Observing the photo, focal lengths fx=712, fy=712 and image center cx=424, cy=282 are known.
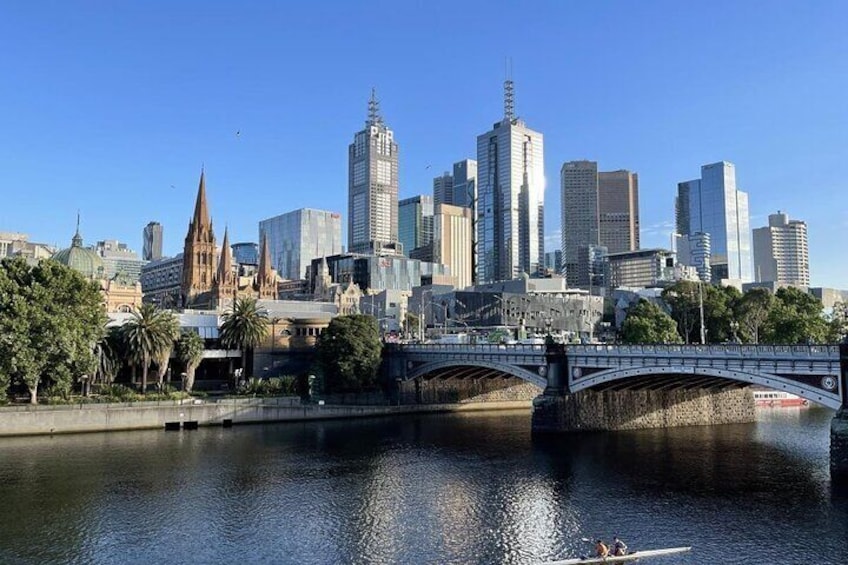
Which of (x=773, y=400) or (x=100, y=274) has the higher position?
(x=100, y=274)

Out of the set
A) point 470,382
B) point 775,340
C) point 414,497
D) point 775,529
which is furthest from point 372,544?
point 775,340

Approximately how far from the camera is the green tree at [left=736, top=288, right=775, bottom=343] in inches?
5335

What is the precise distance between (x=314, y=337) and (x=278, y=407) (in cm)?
2471

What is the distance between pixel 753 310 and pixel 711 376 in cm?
7229

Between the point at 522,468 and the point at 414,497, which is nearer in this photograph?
the point at 414,497

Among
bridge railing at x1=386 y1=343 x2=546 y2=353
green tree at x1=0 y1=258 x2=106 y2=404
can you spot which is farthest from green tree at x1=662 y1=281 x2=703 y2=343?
Answer: green tree at x1=0 y1=258 x2=106 y2=404

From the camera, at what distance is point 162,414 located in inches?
3457

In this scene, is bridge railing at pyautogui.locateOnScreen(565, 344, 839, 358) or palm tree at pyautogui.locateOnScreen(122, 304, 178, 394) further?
palm tree at pyautogui.locateOnScreen(122, 304, 178, 394)

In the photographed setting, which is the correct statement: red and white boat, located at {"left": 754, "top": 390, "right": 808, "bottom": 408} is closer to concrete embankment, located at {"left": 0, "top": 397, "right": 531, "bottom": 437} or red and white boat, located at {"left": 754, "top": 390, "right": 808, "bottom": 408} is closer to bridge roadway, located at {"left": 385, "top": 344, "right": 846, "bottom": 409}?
bridge roadway, located at {"left": 385, "top": 344, "right": 846, "bottom": 409}

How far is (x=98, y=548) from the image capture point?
4181 centimetres

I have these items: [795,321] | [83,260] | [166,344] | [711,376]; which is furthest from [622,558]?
[83,260]

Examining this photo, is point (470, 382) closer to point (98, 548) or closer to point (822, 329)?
point (822, 329)

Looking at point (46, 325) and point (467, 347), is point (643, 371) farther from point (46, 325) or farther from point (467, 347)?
point (46, 325)

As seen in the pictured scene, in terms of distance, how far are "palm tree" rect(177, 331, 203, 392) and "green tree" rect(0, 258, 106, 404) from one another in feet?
44.5
